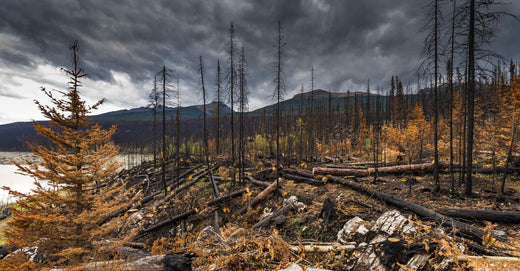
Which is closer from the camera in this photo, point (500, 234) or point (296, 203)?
point (500, 234)

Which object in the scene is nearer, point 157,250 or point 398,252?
point 398,252

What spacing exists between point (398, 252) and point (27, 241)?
8104 millimetres

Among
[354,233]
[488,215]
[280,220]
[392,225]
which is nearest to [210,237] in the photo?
[280,220]

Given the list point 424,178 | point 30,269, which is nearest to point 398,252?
point 30,269

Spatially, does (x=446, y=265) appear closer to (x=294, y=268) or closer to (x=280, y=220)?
(x=294, y=268)

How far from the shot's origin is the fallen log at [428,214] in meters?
4.10

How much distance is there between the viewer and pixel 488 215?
514 cm

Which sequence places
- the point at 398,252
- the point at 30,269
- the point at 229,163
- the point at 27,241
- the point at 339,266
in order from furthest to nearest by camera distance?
the point at 229,163 < the point at 27,241 < the point at 30,269 < the point at 339,266 < the point at 398,252

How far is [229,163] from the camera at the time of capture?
67.1ft

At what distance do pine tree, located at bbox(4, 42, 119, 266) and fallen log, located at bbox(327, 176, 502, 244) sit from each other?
8.58m

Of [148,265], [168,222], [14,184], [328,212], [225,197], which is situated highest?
[148,265]

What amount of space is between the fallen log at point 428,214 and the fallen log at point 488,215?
59 centimetres

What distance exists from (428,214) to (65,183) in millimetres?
10519

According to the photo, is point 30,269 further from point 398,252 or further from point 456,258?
point 456,258
